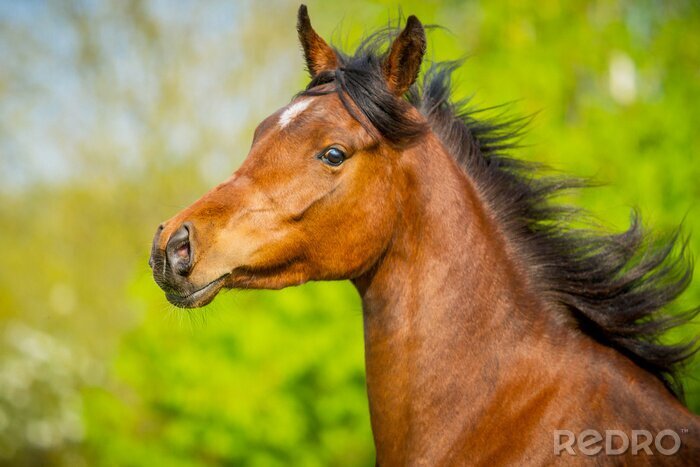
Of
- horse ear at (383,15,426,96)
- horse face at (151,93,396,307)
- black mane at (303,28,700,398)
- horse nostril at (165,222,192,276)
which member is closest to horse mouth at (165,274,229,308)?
horse face at (151,93,396,307)

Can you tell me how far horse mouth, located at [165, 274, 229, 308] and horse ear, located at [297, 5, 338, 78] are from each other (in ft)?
3.95

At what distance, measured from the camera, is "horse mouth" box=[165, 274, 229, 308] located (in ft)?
9.15

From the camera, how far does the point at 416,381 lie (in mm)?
2916

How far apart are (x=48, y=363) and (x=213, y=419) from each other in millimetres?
8105

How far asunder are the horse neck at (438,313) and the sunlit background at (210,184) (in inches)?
34.2

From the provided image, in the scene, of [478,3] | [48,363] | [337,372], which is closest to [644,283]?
[337,372]

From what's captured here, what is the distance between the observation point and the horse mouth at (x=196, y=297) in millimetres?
2789

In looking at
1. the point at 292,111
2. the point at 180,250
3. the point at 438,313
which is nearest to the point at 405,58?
the point at 292,111

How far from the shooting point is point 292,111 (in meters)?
3.03

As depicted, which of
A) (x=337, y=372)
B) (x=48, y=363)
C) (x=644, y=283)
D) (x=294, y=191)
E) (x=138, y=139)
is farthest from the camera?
(x=138, y=139)

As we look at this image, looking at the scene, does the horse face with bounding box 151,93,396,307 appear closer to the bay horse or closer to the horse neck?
the bay horse

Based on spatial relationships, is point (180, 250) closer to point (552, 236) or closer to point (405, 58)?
point (405, 58)

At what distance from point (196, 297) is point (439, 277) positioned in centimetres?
A: 98

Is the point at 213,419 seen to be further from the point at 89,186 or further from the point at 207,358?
the point at 89,186
